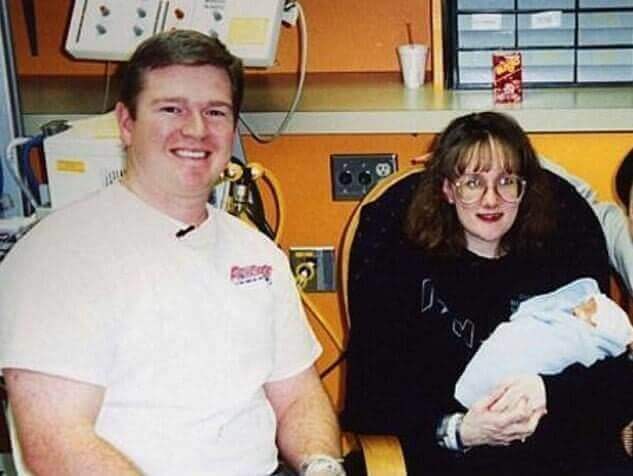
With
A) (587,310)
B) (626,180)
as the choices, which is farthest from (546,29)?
(587,310)

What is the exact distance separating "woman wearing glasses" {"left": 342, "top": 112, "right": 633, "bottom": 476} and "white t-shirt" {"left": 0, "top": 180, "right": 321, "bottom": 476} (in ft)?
0.84

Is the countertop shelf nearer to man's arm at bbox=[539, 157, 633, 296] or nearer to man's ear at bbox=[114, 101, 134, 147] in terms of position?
man's arm at bbox=[539, 157, 633, 296]

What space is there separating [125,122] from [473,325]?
78 cm

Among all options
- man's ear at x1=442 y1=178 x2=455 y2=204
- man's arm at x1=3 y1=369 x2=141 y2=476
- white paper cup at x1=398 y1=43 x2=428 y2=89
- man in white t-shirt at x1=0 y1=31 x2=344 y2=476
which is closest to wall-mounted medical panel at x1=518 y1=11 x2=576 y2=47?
white paper cup at x1=398 y1=43 x2=428 y2=89

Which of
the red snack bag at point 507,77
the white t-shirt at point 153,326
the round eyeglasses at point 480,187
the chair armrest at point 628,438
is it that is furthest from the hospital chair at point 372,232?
the red snack bag at point 507,77

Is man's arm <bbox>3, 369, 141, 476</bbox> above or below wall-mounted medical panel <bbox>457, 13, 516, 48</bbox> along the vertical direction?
below

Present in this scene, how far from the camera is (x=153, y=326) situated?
64.7 inches

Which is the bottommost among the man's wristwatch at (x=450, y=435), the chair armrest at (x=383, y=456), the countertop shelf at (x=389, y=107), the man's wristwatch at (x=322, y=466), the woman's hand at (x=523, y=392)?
the man's wristwatch at (x=450, y=435)

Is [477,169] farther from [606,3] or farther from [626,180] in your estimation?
[606,3]

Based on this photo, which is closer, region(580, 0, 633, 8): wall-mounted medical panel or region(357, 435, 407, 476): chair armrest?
region(357, 435, 407, 476): chair armrest

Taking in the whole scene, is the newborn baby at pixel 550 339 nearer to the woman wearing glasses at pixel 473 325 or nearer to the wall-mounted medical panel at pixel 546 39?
the woman wearing glasses at pixel 473 325

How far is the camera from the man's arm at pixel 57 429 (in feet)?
5.02

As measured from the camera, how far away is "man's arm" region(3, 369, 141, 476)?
5.02 feet

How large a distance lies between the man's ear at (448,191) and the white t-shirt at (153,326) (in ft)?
1.30
